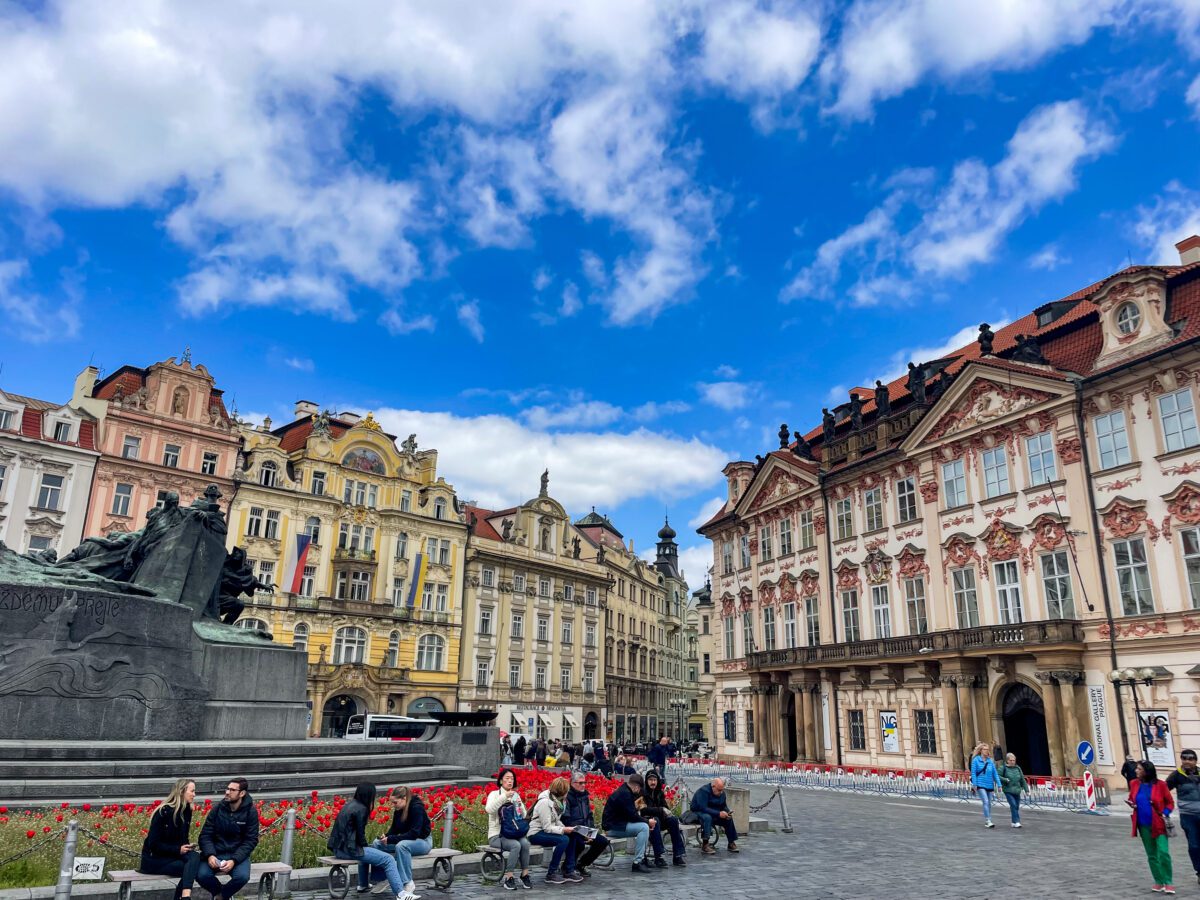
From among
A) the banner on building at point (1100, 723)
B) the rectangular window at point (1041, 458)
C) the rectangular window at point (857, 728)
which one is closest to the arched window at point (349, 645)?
the rectangular window at point (857, 728)

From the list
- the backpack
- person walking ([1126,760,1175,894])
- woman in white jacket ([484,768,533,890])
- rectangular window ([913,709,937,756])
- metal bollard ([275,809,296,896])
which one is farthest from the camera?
rectangular window ([913,709,937,756])

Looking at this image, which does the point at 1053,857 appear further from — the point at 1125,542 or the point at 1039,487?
the point at 1039,487

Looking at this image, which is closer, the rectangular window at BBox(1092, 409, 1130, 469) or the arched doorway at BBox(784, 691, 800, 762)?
the rectangular window at BBox(1092, 409, 1130, 469)

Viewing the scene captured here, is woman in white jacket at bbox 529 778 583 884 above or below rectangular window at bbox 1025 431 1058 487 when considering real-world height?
below

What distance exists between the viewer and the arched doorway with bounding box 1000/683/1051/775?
93.8 ft

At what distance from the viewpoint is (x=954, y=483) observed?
104 ft

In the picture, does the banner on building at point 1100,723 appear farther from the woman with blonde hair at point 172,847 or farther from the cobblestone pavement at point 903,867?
the woman with blonde hair at point 172,847

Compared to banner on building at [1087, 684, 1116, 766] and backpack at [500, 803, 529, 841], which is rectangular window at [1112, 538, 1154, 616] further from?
backpack at [500, 803, 529, 841]

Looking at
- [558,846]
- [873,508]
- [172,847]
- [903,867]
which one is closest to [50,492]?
[873,508]

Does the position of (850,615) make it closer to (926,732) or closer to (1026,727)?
(926,732)

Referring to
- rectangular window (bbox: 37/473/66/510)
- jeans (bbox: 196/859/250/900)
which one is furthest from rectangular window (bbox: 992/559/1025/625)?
rectangular window (bbox: 37/473/66/510)

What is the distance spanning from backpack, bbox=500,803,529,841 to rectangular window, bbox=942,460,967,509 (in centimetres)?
2492

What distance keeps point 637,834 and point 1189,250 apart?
97.0 feet

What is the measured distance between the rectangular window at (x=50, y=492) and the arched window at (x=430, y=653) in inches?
782
